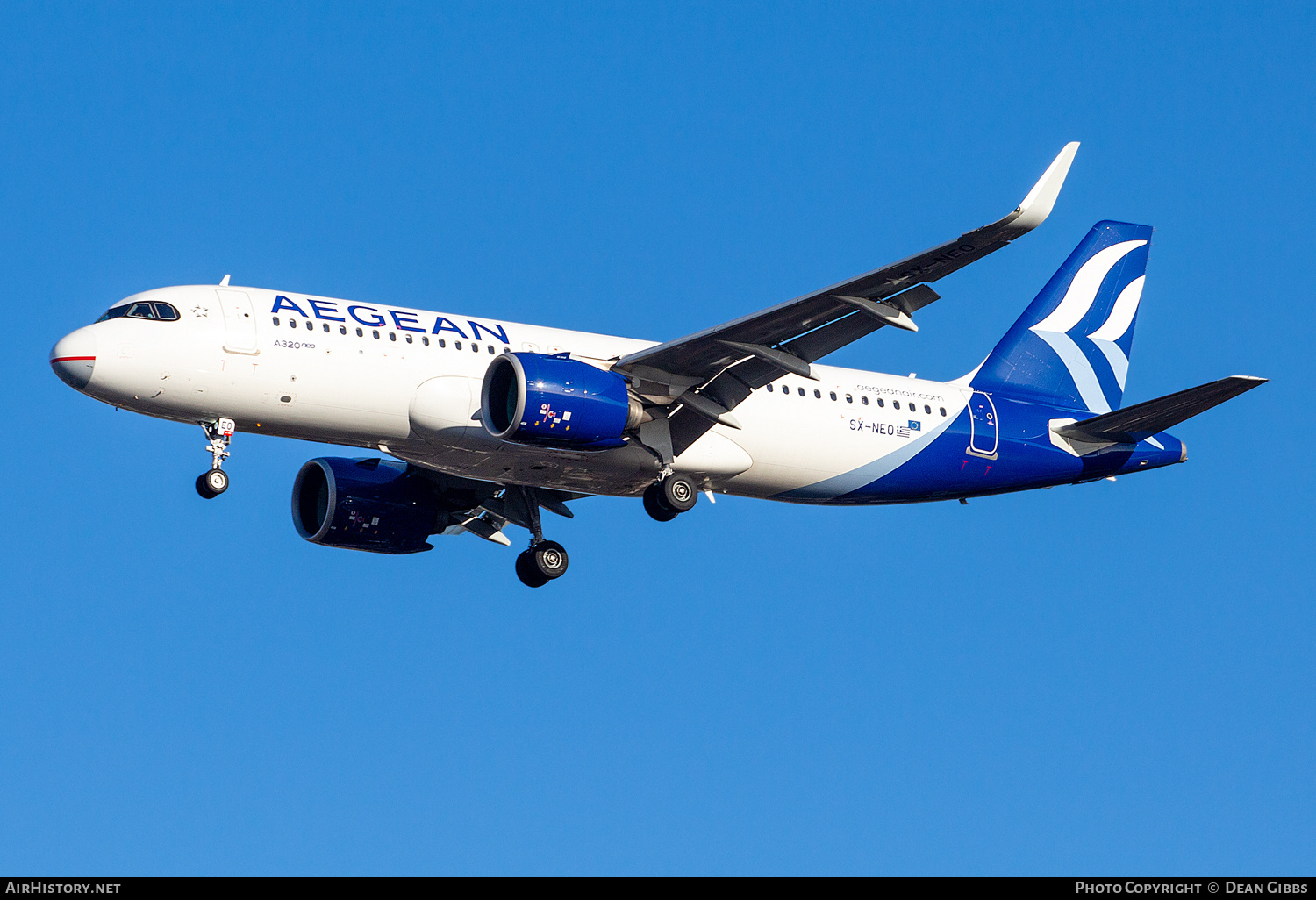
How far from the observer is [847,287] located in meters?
29.1

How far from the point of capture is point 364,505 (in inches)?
1454

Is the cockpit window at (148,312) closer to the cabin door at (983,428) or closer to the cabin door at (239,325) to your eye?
the cabin door at (239,325)

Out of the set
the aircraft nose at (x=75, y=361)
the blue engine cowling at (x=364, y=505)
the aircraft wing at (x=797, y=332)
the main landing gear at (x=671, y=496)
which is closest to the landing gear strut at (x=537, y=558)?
the blue engine cowling at (x=364, y=505)

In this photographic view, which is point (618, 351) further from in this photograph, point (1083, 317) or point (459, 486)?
point (1083, 317)

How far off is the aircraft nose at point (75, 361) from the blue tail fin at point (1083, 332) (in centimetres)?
2023

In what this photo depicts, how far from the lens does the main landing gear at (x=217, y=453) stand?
1211 inches

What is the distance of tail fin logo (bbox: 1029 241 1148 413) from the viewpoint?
39750mm

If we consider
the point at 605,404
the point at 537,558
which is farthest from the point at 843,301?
the point at 537,558

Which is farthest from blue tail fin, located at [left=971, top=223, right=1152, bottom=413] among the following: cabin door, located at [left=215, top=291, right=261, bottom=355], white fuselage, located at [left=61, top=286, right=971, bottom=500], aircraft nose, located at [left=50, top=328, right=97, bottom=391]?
aircraft nose, located at [left=50, top=328, right=97, bottom=391]

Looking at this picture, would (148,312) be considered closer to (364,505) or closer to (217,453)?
(217,453)

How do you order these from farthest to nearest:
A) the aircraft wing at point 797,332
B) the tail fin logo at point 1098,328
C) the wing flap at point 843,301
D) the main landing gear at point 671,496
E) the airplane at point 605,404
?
the tail fin logo at point 1098,328 → the main landing gear at point 671,496 → the airplane at point 605,404 → the aircraft wing at point 797,332 → the wing flap at point 843,301

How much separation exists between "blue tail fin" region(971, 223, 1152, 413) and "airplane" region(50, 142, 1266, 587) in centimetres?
8

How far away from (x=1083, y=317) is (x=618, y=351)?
1344 cm
